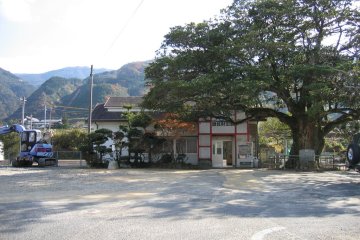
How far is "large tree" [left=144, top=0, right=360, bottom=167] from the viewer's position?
2320 cm

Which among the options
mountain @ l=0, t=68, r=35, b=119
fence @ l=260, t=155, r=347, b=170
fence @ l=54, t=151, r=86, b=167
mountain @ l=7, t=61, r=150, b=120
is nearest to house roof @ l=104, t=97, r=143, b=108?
fence @ l=54, t=151, r=86, b=167

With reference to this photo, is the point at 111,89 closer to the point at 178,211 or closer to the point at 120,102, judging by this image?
Result: the point at 120,102

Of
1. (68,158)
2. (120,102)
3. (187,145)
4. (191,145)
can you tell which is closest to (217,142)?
(191,145)

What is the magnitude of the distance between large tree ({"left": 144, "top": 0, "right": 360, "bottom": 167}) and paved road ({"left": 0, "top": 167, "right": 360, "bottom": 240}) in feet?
24.7

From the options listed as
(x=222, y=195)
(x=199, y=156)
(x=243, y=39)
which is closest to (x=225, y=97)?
(x=243, y=39)

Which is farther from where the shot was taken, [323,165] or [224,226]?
[323,165]

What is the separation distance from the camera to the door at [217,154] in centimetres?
3378

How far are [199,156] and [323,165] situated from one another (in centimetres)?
924

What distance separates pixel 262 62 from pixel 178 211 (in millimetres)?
16040

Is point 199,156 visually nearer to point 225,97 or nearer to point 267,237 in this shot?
point 225,97

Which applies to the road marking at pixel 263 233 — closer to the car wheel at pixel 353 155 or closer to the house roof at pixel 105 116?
the car wheel at pixel 353 155

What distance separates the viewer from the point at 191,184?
17.5 m

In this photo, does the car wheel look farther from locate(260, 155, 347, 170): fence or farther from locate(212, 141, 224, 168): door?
locate(212, 141, 224, 168): door

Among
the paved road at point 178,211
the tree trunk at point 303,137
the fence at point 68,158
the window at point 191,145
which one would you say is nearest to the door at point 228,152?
the window at point 191,145
